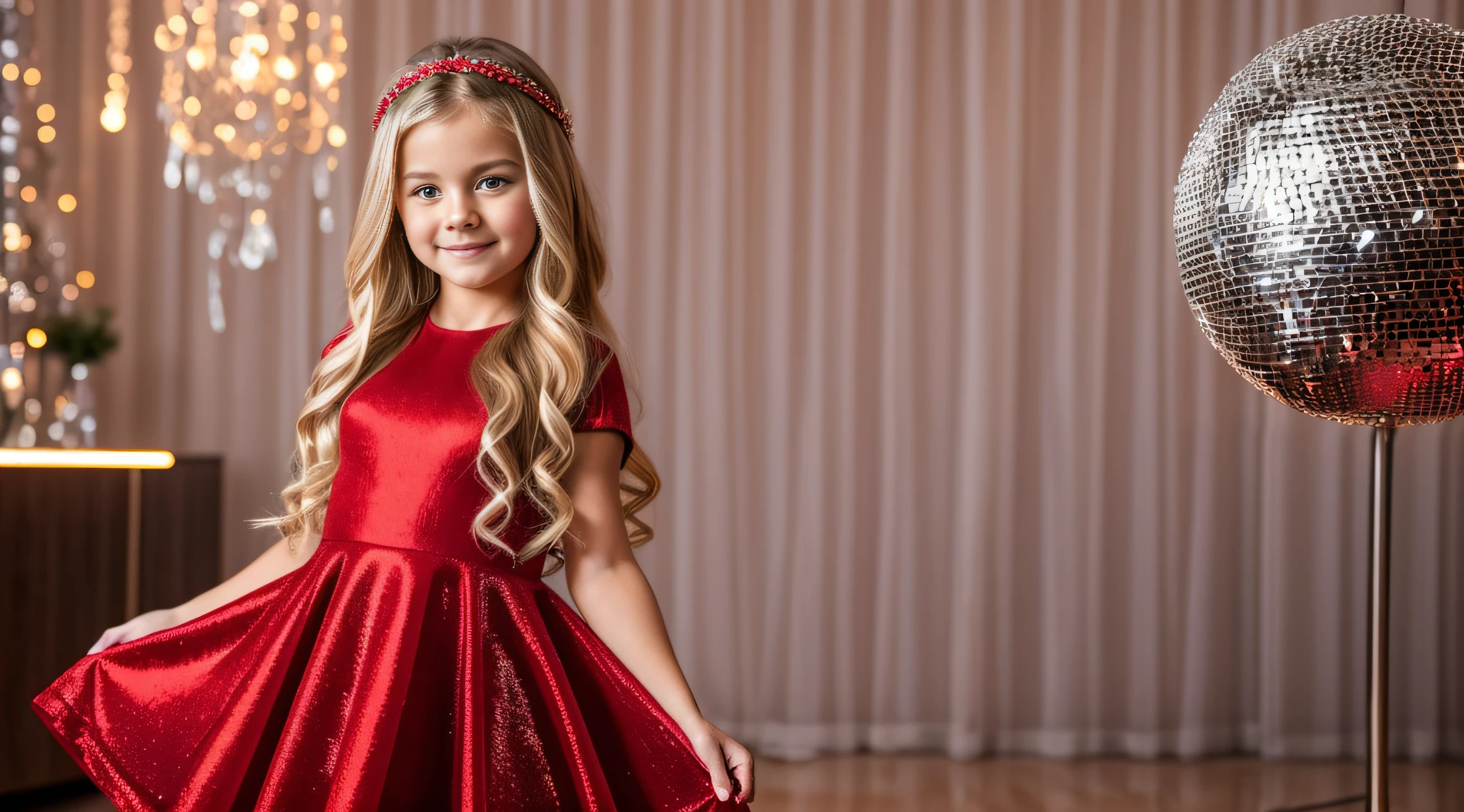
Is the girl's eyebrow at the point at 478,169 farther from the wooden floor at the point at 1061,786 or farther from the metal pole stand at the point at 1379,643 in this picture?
the wooden floor at the point at 1061,786

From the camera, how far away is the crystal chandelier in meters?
2.67

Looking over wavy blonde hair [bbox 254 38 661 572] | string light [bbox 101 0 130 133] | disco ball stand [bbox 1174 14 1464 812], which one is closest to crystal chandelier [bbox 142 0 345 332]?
string light [bbox 101 0 130 133]

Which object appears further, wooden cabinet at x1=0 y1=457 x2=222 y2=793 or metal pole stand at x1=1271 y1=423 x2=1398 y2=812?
wooden cabinet at x1=0 y1=457 x2=222 y2=793

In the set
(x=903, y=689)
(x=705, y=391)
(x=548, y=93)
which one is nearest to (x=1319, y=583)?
(x=903, y=689)

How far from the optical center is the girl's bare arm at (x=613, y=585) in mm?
980

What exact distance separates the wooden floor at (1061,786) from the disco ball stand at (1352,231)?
1.47m

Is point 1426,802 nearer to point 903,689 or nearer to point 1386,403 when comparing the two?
point 903,689

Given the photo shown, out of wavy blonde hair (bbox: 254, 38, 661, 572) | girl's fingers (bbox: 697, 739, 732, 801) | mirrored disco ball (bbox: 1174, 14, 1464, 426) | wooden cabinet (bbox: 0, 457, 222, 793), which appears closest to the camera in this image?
girl's fingers (bbox: 697, 739, 732, 801)

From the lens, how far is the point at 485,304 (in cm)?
113

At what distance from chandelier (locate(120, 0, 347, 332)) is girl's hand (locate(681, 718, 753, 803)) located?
7.55ft

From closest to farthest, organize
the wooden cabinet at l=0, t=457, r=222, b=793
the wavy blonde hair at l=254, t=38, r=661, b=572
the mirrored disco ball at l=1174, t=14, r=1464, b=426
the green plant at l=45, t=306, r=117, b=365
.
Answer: the wavy blonde hair at l=254, t=38, r=661, b=572, the mirrored disco ball at l=1174, t=14, r=1464, b=426, the wooden cabinet at l=0, t=457, r=222, b=793, the green plant at l=45, t=306, r=117, b=365

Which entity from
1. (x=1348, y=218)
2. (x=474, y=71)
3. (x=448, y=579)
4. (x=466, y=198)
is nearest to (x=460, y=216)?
(x=466, y=198)

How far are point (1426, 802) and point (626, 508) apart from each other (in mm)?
2565

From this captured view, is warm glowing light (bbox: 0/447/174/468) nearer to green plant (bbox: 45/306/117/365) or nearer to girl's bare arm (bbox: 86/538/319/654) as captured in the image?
green plant (bbox: 45/306/117/365)
